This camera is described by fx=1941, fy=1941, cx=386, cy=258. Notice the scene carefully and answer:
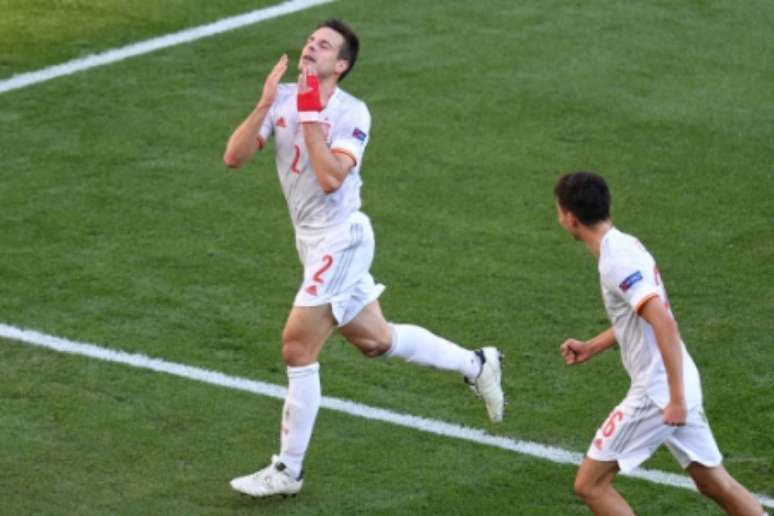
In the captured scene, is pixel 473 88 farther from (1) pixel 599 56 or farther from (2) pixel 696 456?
(2) pixel 696 456

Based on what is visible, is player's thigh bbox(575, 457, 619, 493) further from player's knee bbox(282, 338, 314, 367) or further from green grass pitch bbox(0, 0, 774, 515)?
player's knee bbox(282, 338, 314, 367)

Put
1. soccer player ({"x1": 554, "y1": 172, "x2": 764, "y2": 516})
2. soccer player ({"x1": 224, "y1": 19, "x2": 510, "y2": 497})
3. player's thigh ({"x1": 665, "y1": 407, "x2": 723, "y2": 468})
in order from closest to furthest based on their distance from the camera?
soccer player ({"x1": 554, "y1": 172, "x2": 764, "y2": 516})
player's thigh ({"x1": 665, "y1": 407, "x2": 723, "y2": 468})
soccer player ({"x1": 224, "y1": 19, "x2": 510, "y2": 497})

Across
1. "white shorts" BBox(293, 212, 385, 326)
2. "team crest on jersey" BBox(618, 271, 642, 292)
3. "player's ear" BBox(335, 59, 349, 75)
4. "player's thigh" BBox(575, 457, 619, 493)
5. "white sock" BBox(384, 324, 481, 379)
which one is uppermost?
"player's ear" BBox(335, 59, 349, 75)

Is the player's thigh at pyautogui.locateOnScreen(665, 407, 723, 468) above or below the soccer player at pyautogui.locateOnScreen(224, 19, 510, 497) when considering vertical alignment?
below

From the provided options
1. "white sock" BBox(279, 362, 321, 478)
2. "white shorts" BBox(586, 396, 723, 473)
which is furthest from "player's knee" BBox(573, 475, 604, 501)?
"white sock" BBox(279, 362, 321, 478)

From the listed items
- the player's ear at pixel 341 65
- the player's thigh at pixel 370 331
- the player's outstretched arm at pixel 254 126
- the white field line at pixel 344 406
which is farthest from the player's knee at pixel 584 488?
the player's ear at pixel 341 65

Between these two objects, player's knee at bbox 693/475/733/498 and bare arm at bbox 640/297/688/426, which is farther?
player's knee at bbox 693/475/733/498

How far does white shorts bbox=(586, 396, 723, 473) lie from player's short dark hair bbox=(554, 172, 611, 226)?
740 millimetres

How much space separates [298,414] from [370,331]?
0.59 meters

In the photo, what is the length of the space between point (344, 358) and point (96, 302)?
1.52m

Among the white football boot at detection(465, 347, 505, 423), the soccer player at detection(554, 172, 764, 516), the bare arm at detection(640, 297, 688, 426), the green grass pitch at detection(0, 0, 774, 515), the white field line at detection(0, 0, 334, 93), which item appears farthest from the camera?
the white field line at detection(0, 0, 334, 93)

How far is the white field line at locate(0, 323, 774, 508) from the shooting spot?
9102 mm

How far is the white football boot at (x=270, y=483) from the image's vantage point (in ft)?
28.1

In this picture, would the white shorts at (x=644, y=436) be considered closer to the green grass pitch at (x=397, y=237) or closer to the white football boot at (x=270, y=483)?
the green grass pitch at (x=397, y=237)
